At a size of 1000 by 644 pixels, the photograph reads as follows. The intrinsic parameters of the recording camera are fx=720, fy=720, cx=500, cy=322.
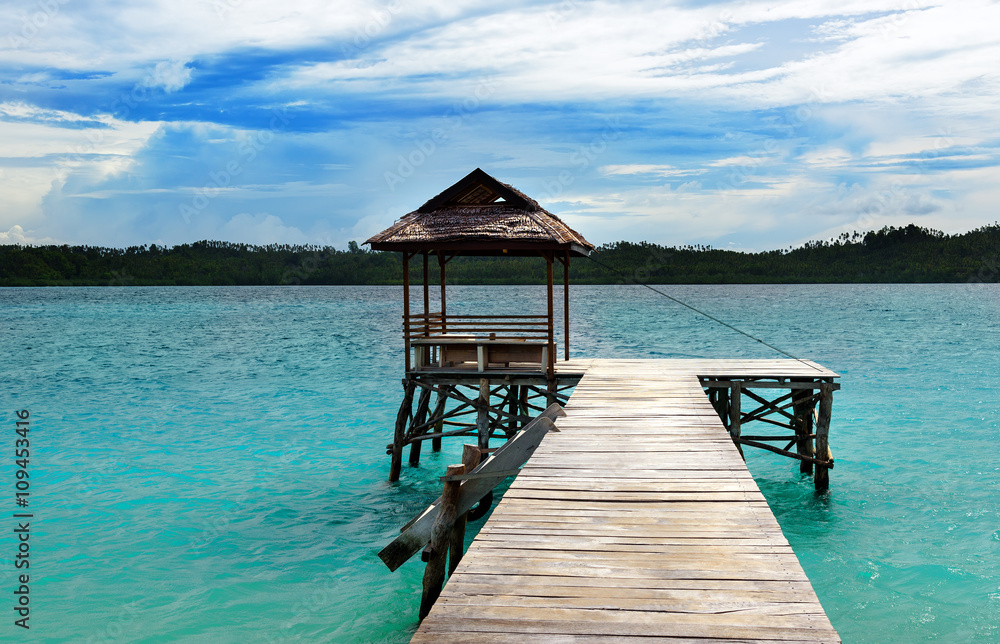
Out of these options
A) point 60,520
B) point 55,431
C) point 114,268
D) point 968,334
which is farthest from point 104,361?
point 114,268

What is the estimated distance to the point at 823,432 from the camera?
39.3ft

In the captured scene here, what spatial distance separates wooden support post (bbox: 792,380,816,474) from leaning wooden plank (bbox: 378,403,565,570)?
6.93 metres

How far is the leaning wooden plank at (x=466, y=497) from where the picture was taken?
22.4 ft

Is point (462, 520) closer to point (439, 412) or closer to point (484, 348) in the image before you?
point (484, 348)

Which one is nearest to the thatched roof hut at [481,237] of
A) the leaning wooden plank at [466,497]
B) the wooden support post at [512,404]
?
Result: the wooden support post at [512,404]

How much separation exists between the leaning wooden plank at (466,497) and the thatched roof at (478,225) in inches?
194

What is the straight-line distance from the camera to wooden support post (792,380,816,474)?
1250cm

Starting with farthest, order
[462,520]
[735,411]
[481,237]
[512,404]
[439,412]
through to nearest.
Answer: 1. [512,404]
2. [439,412]
3. [735,411]
4. [481,237]
5. [462,520]

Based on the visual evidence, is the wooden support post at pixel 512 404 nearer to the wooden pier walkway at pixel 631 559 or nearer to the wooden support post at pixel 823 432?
the wooden support post at pixel 823 432

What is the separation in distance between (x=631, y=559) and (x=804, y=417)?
33.3ft

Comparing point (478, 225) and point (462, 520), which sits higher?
point (478, 225)

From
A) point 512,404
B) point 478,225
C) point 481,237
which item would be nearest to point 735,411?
point 512,404

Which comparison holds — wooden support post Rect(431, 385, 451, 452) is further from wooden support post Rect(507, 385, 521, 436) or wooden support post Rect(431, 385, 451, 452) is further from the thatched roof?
the thatched roof

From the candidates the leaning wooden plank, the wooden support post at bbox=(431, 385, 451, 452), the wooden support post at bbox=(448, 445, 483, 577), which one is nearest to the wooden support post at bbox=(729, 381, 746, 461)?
the wooden support post at bbox=(431, 385, 451, 452)
